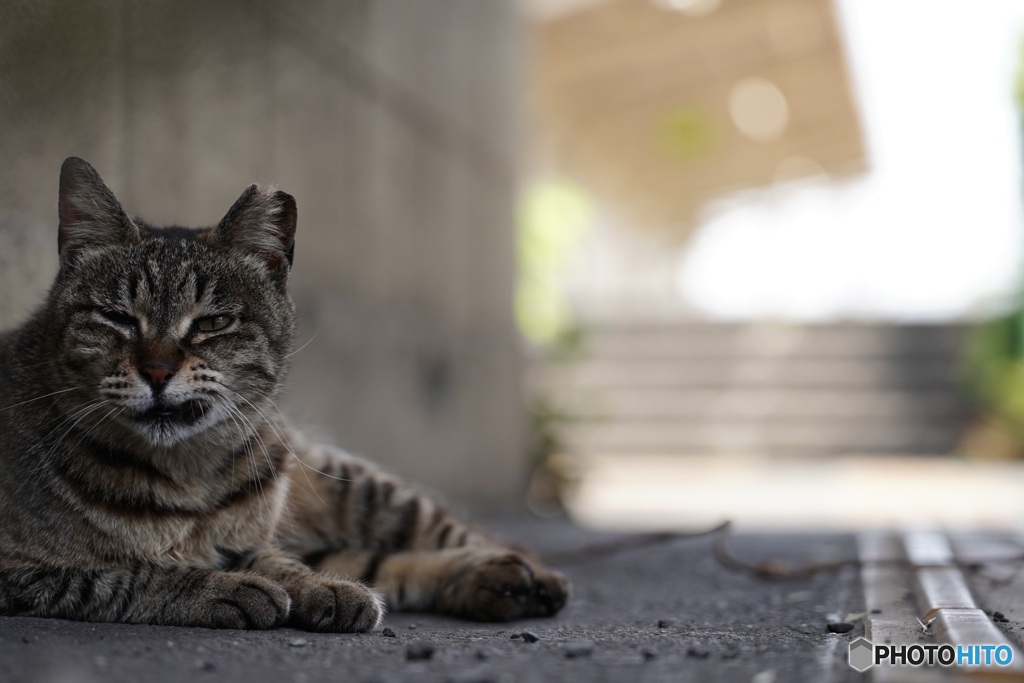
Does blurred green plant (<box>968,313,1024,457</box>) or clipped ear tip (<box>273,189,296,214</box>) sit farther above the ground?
blurred green plant (<box>968,313,1024,457</box>)

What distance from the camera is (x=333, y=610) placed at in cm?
211

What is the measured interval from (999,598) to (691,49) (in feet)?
39.8

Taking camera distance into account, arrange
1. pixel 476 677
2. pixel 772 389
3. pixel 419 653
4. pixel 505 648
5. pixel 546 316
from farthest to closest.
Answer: pixel 772 389, pixel 546 316, pixel 505 648, pixel 419 653, pixel 476 677

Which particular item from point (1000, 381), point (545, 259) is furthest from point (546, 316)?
point (1000, 381)

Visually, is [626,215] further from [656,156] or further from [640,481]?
[640,481]

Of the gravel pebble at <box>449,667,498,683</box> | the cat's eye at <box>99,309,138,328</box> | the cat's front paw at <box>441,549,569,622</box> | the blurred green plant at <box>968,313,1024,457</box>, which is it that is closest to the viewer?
the gravel pebble at <box>449,667,498,683</box>

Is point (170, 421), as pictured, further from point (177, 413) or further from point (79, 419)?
point (79, 419)

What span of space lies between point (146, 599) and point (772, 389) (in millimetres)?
10988

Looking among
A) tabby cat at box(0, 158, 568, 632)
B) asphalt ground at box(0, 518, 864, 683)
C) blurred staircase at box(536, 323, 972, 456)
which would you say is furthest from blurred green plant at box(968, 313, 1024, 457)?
tabby cat at box(0, 158, 568, 632)

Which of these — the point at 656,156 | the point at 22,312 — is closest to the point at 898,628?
the point at 22,312

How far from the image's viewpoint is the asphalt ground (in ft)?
5.45

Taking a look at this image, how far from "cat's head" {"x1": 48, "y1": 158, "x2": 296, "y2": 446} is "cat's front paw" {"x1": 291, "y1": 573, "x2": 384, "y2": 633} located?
426 millimetres

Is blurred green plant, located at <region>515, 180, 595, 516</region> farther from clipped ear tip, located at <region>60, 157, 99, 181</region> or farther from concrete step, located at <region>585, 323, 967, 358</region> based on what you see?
clipped ear tip, located at <region>60, 157, 99, 181</region>

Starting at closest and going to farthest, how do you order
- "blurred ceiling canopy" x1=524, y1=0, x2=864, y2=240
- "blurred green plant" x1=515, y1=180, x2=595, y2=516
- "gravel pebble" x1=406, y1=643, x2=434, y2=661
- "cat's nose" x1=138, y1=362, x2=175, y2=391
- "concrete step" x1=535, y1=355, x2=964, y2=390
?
"gravel pebble" x1=406, y1=643, x2=434, y2=661, "cat's nose" x1=138, y1=362, x2=175, y2=391, "blurred green plant" x1=515, y1=180, x2=595, y2=516, "concrete step" x1=535, y1=355, x2=964, y2=390, "blurred ceiling canopy" x1=524, y1=0, x2=864, y2=240
